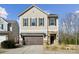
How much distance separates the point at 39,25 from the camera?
52.8ft

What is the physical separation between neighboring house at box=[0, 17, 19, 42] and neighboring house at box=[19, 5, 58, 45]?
0.26 m

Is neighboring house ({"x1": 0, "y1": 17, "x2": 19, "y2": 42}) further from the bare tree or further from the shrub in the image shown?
the bare tree

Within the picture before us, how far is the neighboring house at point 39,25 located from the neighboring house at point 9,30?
26cm

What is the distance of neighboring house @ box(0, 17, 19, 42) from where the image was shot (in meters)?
16.0

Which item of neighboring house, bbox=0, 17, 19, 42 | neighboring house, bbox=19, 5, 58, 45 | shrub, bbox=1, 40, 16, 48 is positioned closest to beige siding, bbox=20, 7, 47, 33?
neighboring house, bbox=19, 5, 58, 45

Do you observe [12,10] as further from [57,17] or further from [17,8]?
[57,17]

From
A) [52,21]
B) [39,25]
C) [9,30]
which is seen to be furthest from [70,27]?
[9,30]

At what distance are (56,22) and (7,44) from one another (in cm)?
236

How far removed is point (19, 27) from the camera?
52.6ft

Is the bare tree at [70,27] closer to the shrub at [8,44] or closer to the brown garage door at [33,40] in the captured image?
the brown garage door at [33,40]

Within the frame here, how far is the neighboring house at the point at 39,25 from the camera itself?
15984mm

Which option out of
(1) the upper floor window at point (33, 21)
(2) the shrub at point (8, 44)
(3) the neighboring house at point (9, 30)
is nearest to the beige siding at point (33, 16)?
(1) the upper floor window at point (33, 21)
